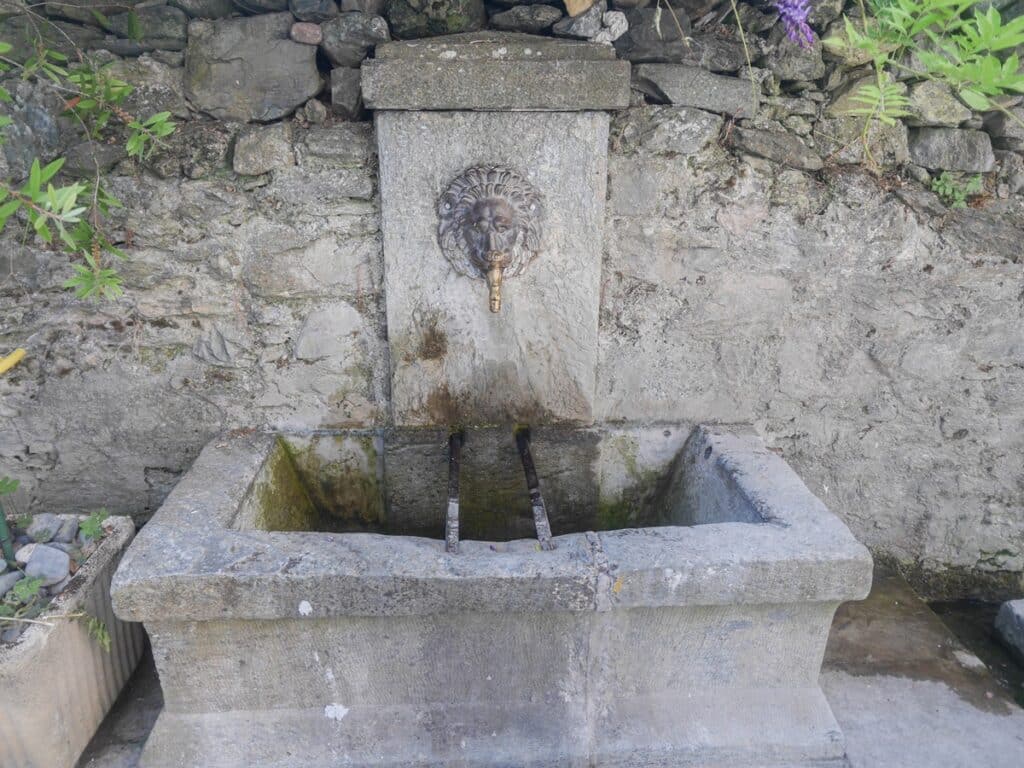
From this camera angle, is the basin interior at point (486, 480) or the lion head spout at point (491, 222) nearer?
the lion head spout at point (491, 222)

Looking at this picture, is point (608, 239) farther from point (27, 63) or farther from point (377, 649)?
point (27, 63)

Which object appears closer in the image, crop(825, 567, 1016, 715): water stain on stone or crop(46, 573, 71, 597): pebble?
crop(46, 573, 71, 597): pebble

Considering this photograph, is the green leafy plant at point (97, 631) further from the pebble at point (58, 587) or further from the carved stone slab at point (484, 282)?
the carved stone slab at point (484, 282)

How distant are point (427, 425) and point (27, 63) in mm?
1403

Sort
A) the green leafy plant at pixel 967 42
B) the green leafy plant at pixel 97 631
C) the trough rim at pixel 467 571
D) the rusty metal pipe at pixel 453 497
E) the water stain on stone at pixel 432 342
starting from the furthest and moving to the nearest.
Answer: the water stain on stone at pixel 432 342 < the green leafy plant at pixel 97 631 < the rusty metal pipe at pixel 453 497 < the trough rim at pixel 467 571 < the green leafy plant at pixel 967 42

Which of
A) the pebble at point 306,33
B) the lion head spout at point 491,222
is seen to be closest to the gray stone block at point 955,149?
the lion head spout at point 491,222

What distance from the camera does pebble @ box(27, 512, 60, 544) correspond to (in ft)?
6.33

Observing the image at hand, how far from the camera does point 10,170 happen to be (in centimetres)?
194

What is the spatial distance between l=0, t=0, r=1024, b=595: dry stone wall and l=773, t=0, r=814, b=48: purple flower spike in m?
0.09

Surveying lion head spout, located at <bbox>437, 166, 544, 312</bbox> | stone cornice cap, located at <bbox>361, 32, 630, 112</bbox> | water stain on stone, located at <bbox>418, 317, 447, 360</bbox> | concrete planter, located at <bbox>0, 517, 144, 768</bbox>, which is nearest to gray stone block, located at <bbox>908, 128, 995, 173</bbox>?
stone cornice cap, located at <bbox>361, 32, 630, 112</bbox>

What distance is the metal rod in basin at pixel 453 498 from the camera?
1688 mm

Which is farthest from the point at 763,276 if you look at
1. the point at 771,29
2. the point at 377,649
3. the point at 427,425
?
the point at 377,649

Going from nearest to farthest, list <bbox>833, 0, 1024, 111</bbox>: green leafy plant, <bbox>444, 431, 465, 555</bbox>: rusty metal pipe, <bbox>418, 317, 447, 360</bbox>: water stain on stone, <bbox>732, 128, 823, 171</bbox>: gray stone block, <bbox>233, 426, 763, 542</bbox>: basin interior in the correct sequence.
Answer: <bbox>833, 0, 1024, 111</bbox>: green leafy plant
<bbox>444, 431, 465, 555</bbox>: rusty metal pipe
<bbox>732, 128, 823, 171</bbox>: gray stone block
<bbox>418, 317, 447, 360</bbox>: water stain on stone
<bbox>233, 426, 763, 542</bbox>: basin interior

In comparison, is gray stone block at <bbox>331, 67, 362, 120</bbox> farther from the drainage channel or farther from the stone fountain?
the drainage channel
